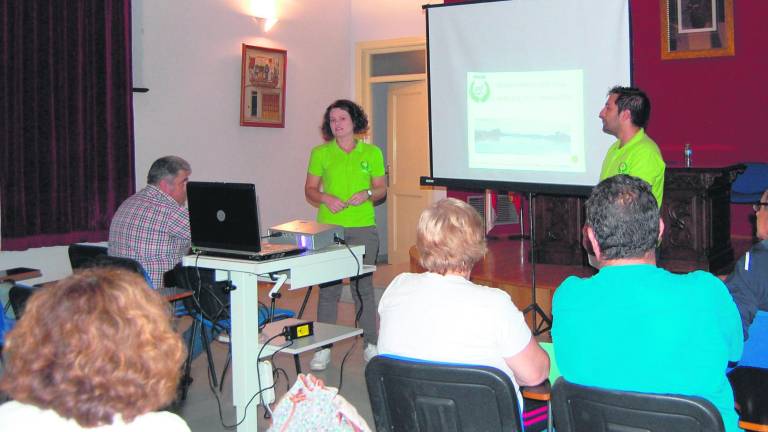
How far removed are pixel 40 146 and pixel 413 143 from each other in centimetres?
388

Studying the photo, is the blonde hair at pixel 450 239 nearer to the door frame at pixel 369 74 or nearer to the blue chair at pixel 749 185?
the blue chair at pixel 749 185

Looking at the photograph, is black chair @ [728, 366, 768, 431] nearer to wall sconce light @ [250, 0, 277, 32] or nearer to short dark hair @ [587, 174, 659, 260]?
short dark hair @ [587, 174, 659, 260]

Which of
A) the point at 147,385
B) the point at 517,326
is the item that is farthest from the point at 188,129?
the point at 147,385

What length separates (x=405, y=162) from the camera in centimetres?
855

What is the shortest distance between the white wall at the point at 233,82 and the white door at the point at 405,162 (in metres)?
0.56

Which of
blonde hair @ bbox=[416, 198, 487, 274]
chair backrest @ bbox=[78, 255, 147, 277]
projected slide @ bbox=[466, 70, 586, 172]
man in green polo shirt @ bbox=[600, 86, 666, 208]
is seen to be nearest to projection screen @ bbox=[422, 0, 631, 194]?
projected slide @ bbox=[466, 70, 586, 172]

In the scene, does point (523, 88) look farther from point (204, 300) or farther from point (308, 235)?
point (204, 300)

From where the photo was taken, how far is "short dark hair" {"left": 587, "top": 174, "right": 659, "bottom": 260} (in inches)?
76.0

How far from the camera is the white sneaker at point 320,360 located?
4.55 meters

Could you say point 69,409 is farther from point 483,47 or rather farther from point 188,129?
point 188,129

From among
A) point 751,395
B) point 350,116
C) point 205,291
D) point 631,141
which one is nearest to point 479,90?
point 350,116

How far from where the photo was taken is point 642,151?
→ 3.79 metres

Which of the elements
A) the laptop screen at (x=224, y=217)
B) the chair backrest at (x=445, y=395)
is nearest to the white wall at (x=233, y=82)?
the laptop screen at (x=224, y=217)

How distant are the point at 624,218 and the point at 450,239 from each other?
1.65 ft
